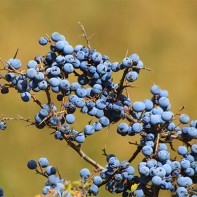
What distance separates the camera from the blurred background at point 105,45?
10.3 ft

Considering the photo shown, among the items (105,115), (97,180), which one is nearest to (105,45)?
(105,115)

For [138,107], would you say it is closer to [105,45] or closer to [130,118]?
[130,118]

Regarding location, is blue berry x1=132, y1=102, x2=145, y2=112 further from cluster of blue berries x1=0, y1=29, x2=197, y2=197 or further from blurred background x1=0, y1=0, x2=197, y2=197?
blurred background x1=0, y1=0, x2=197, y2=197

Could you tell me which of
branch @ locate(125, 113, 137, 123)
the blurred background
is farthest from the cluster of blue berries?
the blurred background

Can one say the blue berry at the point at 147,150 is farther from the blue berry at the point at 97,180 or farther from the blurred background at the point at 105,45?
the blurred background at the point at 105,45

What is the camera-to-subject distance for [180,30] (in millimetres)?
4168

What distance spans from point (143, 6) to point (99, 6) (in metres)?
0.56

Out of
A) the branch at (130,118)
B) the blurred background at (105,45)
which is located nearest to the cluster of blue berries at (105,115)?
the branch at (130,118)

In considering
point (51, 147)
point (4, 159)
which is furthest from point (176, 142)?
point (4, 159)

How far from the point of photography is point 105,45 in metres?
4.00

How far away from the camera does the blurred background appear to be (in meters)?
3.13

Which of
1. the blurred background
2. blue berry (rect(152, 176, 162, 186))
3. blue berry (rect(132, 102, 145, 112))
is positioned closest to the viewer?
blue berry (rect(152, 176, 162, 186))

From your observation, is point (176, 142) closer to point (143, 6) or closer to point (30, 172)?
point (30, 172)

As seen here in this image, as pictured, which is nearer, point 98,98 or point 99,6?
point 98,98
